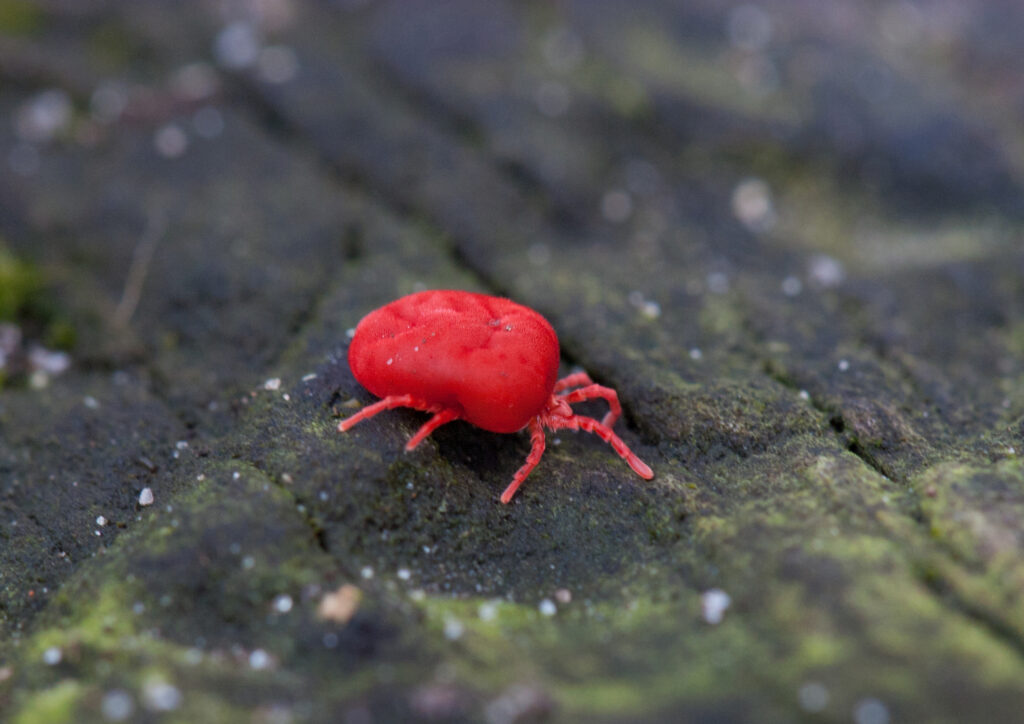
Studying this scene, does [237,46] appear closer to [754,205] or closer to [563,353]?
[563,353]

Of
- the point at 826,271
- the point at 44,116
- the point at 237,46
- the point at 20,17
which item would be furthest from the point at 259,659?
the point at 20,17

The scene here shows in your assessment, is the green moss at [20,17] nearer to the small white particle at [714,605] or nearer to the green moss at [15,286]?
the green moss at [15,286]

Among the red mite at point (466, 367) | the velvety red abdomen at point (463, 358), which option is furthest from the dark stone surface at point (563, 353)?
the velvety red abdomen at point (463, 358)

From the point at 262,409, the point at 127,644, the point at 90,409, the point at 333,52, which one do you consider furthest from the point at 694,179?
the point at 127,644

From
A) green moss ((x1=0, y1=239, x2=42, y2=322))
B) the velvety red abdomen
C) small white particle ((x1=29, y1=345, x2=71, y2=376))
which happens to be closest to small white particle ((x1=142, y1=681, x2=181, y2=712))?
the velvety red abdomen

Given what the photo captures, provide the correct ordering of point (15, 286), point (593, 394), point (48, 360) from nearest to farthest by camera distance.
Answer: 1. point (593, 394)
2. point (48, 360)
3. point (15, 286)

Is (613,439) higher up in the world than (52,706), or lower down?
higher up

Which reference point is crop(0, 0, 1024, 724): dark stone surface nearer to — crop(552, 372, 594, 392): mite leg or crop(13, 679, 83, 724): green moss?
crop(13, 679, 83, 724): green moss
